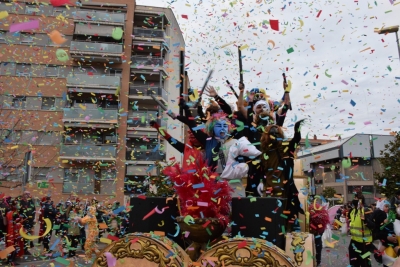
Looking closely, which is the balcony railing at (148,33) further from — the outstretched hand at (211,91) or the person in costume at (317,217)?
the person in costume at (317,217)

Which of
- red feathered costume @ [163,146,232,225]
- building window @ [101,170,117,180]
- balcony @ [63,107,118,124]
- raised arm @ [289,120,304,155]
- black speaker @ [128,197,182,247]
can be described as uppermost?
balcony @ [63,107,118,124]

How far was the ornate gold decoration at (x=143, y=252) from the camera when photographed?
2.61 meters

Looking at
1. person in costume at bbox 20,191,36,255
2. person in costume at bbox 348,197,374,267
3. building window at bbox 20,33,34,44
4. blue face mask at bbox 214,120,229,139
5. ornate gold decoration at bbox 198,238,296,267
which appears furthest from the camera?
building window at bbox 20,33,34,44

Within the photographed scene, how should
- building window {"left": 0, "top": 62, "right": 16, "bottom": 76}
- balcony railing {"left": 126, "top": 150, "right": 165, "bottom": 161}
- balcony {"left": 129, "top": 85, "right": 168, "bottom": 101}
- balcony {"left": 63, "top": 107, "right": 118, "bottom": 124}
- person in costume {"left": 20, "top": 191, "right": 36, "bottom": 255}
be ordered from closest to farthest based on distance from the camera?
person in costume {"left": 20, "top": 191, "right": 36, "bottom": 255} < building window {"left": 0, "top": 62, "right": 16, "bottom": 76} < balcony {"left": 63, "top": 107, "right": 118, "bottom": 124} < balcony railing {"left": 126, "top": 150, "right": 165, "bottom": 161} < balcony {"left": 129, "top": 85, "right": 168, "bottom": 101}

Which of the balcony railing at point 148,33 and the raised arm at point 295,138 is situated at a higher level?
the balcony railing at point 148,33

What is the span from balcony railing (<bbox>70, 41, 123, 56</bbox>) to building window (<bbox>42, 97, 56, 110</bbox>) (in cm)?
396

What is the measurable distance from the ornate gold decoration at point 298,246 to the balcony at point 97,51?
26062 mm

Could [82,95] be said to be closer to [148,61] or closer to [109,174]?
[148,61]

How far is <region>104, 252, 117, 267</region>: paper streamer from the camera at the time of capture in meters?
2.73

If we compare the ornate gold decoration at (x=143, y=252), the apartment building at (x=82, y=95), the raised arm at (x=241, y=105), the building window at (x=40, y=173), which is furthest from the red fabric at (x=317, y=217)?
the building window at (x=40, y=173)

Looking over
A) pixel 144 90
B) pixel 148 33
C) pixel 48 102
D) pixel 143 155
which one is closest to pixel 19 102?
pixel 48 102

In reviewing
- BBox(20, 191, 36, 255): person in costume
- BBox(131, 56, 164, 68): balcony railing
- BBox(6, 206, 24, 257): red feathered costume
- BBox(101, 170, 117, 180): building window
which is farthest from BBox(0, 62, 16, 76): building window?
BBox(6, 206, 24, 257): red feathered costume

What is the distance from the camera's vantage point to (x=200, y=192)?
2986mm

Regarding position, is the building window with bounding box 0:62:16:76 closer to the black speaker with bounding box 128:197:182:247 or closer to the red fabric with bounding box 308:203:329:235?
the red fabric with bounding box 308:203:329:235
